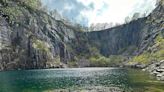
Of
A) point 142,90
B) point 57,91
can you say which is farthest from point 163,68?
point 57,91

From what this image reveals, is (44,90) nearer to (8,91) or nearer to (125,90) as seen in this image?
(8,91)

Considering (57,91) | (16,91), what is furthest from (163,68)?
(16,91)

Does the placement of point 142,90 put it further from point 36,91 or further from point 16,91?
point 16,91

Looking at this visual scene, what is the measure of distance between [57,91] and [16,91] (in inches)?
493

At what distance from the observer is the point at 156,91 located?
3219 inches

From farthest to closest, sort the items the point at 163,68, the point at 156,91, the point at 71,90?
the point at 163,68, the point at 71,90, the point at 156,91

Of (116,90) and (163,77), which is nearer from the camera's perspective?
(116,90)

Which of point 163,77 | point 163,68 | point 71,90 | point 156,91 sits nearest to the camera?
point 156,91

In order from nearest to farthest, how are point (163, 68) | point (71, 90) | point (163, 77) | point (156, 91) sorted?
point (156, 91), point (71, 90), point (163, 77), point (163, 68)

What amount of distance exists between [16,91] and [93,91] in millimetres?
23552

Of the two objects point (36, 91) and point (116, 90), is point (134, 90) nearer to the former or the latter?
point (116, 90)

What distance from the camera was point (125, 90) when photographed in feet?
281

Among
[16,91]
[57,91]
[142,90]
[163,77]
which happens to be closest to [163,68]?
[163,77]

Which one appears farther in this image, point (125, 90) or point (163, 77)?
point (163, 77)
